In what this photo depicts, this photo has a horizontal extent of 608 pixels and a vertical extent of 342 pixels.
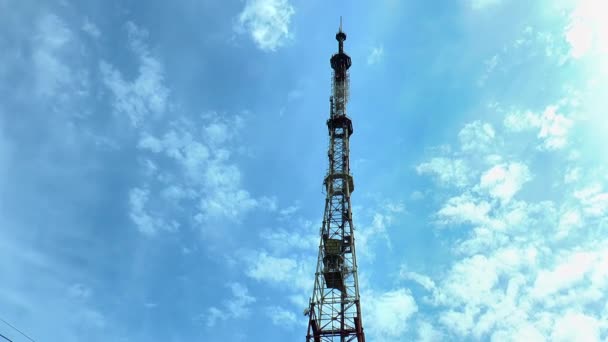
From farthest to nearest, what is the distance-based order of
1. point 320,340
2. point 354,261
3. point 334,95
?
point 334,95
point 354,261
point 320,340

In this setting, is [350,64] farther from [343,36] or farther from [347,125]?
[347,125]

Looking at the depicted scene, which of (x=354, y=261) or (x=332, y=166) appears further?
(x=332, y=166)

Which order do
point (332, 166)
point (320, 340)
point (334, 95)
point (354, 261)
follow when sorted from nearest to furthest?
point (320, 340)
point (354, 261)
point (332, 166)
point (334, 95)

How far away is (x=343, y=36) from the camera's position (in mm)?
78062

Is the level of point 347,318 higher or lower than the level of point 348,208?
lower

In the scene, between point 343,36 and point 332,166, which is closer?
point 332,166

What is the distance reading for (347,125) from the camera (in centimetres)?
7238

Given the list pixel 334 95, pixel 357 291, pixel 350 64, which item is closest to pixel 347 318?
pixel 357 291

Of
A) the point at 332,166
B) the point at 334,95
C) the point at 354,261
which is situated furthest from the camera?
the point at 334,95

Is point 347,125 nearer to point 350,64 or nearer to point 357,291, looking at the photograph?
point 350,64

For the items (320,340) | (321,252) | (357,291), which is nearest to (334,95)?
(321,252)

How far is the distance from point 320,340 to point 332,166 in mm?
22315

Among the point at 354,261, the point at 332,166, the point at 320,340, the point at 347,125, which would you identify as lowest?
the point at 320,340

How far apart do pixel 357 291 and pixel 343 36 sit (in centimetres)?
3722
